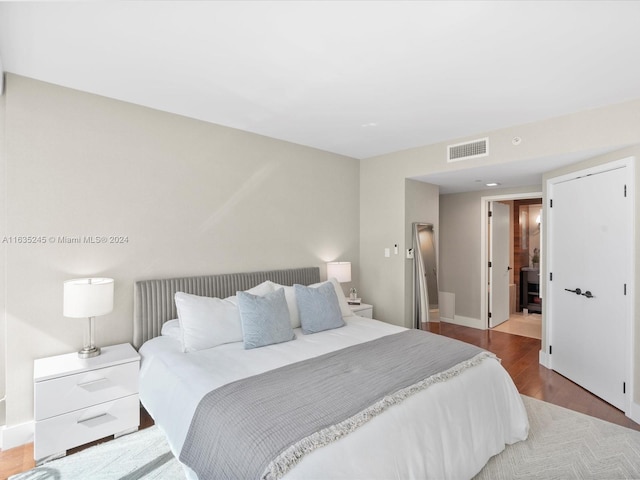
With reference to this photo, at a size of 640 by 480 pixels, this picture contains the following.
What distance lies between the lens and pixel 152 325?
2.97m

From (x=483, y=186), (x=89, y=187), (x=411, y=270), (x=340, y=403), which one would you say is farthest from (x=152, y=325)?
(x=483, y=186)

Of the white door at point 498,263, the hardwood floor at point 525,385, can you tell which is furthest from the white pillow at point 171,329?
the white door at point 498,263

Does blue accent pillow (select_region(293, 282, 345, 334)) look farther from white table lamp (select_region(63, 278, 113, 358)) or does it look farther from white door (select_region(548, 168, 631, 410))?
white door (select_region(548, 168, 631, 410))

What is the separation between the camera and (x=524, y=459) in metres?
2.31

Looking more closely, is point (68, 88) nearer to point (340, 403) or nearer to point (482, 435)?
point (340, 403)

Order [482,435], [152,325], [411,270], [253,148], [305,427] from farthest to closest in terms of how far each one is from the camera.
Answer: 1. [411,270]
2. [253,148]
3. [152,325]
4. [482,435]
5. [305,427]

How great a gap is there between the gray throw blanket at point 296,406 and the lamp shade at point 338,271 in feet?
5.89

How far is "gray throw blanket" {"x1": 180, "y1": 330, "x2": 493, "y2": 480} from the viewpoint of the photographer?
1504 mm

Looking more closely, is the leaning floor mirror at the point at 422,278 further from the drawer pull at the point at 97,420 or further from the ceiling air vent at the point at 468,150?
the drawer pull at the point at 97,420

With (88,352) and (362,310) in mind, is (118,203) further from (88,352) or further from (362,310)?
(362,310)

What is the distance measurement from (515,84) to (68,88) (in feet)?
11.2

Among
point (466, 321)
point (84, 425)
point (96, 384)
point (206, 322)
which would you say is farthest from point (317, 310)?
point (466, 321)

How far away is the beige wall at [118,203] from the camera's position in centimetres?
248

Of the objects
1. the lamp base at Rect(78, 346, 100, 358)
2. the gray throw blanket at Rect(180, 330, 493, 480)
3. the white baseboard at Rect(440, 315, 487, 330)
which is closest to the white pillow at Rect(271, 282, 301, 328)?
the gray throw blanket at Rect(180, 330, 493, 480)
